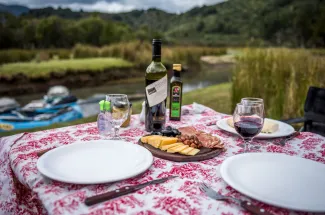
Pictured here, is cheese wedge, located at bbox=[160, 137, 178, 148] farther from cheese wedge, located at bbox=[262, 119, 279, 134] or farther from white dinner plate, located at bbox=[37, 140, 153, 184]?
cheese wedge, located at bbox=[262, 119, 279, 134]

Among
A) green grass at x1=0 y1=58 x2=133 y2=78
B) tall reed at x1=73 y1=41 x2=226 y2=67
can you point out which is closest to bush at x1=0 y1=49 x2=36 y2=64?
green grass at x1=0 y1=58 x2=133 y2=78

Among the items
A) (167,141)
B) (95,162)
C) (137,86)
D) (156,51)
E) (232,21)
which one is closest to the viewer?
(95,162)

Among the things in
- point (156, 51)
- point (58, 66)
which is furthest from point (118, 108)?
point (58, 66)

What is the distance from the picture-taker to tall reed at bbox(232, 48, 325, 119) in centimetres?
342

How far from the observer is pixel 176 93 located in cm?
140

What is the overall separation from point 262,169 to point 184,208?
302 mm

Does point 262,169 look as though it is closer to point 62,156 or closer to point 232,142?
point 232,142

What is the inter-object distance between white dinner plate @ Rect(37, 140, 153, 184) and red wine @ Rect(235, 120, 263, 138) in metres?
0.31

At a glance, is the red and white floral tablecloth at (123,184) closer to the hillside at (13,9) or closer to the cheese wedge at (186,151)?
the cheese wedge at (186,151)

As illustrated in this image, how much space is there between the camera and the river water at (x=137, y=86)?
8984mm

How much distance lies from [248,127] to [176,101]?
1.79ft

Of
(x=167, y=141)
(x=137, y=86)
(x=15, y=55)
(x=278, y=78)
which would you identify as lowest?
(x=137, y=86)

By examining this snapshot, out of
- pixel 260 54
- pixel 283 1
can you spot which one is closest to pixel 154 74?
pixel 260 54

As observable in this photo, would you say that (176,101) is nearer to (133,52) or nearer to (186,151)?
(186,151)
